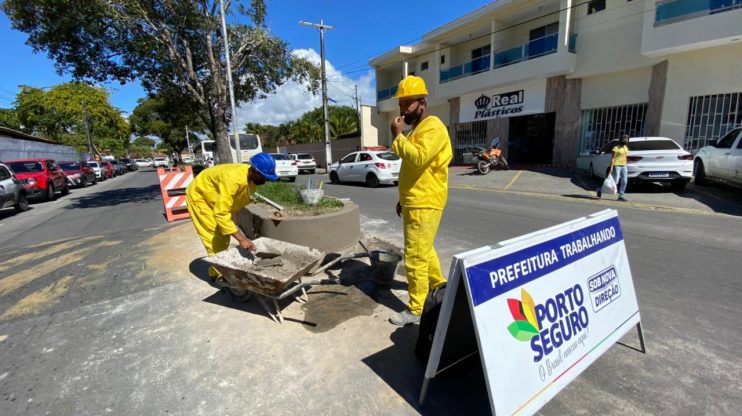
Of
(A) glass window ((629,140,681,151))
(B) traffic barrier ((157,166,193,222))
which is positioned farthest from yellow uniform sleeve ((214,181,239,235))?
(A) glass window ((629,140,681,151))

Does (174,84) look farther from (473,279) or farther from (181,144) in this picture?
(181,144)

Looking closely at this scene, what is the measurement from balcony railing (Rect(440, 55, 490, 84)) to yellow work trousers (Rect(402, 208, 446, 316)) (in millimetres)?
18238

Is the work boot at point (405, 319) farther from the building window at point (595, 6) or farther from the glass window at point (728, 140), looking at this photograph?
the building window at point (595, 6)

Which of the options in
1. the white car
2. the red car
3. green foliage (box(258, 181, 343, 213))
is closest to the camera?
green foliage (box(258, 181, 343, 213))

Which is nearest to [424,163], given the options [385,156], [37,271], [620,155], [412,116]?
[412,116]

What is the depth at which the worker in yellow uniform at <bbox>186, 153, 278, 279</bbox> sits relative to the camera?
367 centimetres

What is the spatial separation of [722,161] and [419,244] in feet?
35.1

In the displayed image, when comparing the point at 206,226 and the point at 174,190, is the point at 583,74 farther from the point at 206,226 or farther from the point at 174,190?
the point at 206,226

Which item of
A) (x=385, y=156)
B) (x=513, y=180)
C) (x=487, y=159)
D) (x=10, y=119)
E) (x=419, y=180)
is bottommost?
(x=513, y=180)

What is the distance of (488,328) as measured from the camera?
5.83 feet

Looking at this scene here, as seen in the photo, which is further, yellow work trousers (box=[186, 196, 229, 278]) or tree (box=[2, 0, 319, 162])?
tree (box=[2, 0, 319, 162])

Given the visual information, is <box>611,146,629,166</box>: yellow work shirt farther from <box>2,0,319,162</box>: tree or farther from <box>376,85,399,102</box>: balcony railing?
<box>376,85,399,102</box>: balcony railing

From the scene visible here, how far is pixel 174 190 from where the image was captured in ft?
29.3

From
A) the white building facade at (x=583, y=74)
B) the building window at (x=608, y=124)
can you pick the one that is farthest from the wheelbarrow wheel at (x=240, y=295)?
the building window at (x=608, y=124)
